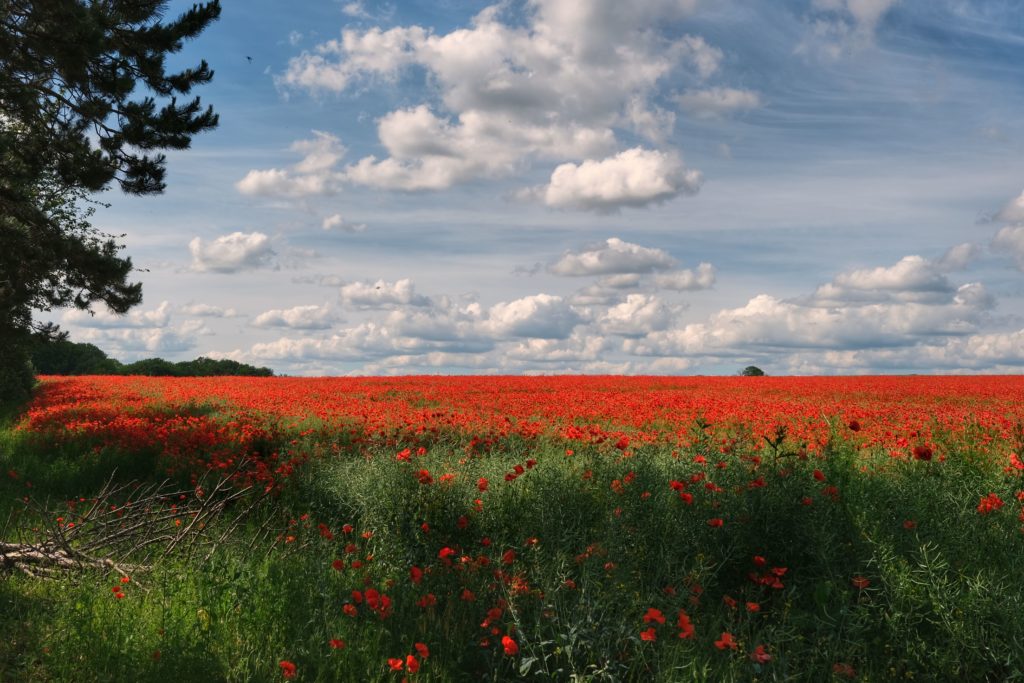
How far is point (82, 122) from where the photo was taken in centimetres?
1125

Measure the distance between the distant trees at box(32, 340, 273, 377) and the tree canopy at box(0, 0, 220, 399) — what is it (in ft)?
90.7

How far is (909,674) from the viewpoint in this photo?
4.27 meters

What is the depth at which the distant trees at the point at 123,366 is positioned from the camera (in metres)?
38.2

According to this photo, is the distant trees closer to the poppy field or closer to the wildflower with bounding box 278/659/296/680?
the poppy field

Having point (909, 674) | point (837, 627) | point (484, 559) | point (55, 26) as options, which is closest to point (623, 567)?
point (484, 559)

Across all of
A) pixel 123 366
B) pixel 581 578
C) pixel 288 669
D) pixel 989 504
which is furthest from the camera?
pixel 123 366

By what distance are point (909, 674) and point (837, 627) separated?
50 cm

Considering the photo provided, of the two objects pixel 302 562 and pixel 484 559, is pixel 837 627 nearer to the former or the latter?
pixel 484 559

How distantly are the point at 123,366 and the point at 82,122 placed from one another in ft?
107

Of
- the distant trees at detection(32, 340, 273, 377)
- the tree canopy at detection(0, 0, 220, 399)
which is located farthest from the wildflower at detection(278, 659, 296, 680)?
the distant trees at detection(32, 340, 273, 377)

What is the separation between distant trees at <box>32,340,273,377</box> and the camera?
38219 millimetres

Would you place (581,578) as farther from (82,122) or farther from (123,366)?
(123,366)

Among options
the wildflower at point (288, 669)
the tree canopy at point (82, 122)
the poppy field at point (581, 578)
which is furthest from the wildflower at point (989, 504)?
the tree canopy at point (82, 122)

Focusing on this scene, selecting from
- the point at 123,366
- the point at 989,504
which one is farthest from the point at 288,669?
the point at 123,366
